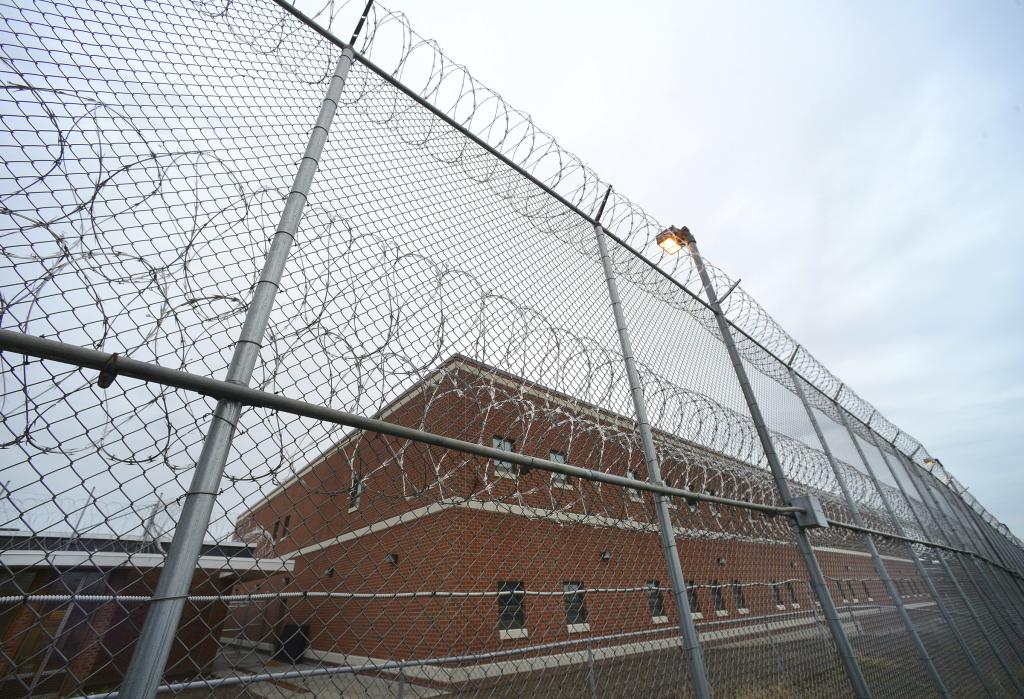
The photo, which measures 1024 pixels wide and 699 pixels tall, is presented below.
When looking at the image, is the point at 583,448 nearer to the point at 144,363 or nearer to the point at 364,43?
the point at 144,363

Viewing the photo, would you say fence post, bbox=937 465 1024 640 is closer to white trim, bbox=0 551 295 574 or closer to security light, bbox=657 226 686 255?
security light, bbox=657 226 686 255

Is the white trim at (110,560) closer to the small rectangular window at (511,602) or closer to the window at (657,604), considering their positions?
the small rectangular window at (511,602)

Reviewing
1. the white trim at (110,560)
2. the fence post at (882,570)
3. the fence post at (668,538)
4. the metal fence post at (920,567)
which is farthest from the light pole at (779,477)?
the white trim at (110,560)

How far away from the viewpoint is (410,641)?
928 centimetres

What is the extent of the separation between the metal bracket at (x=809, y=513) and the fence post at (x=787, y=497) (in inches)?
1.9

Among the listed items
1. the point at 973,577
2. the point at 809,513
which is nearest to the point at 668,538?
the point at 809,513

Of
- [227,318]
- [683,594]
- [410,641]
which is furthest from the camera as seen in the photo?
[410,641]

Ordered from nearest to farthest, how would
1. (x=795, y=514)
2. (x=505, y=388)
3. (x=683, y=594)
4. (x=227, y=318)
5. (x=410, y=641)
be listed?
(x=227, y=318)
(x=683, y=594)
(x=505, y=388)
(x=795, y=514)
(x=410, y=641)

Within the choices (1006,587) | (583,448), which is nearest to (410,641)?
(583,448)

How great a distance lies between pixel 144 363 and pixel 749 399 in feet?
14.7

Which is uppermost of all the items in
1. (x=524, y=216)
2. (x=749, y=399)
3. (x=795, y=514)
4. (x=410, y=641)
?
(x=524, y=216)

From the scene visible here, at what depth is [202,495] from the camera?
4.73ft

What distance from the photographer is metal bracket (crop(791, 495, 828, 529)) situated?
3615 mm

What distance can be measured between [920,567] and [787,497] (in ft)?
11.8
